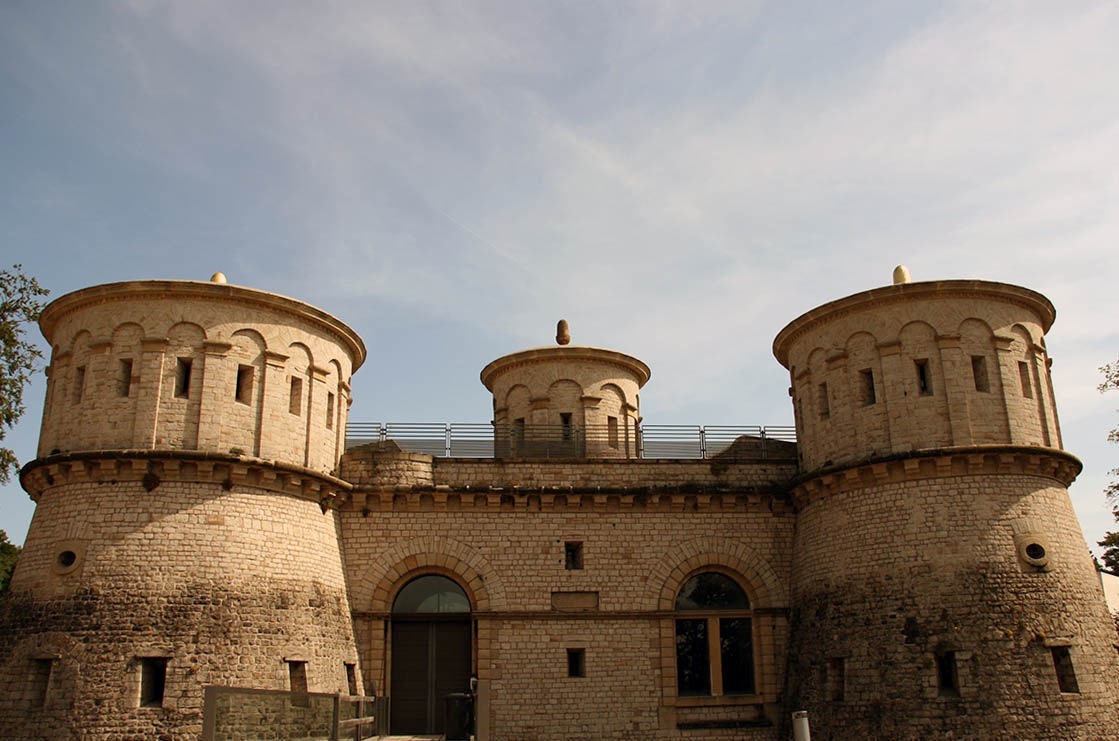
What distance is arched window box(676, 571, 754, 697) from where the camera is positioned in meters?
22.6

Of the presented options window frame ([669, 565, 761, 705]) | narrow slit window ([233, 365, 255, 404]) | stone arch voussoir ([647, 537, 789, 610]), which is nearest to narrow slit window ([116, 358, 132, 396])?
narrow slit window ([233, 365, 255, 404])

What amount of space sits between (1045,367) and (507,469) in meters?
13.0

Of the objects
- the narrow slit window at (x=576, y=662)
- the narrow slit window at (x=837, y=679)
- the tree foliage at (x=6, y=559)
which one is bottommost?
the narrow slit window at (x=837, y=679)

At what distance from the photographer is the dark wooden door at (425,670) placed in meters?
21.7

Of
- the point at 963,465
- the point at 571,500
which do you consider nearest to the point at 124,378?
the point at 571,500

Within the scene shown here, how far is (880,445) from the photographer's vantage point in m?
Answer: 21.5

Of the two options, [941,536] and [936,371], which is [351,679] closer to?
[941,536]

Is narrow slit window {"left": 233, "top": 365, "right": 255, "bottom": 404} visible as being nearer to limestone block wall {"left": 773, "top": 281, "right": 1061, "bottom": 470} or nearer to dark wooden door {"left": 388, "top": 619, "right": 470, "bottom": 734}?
dark wooden door {"left": 388, "top": 619, "right": 470, "bottom": 734}

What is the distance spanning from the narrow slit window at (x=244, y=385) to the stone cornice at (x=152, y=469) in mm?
1532

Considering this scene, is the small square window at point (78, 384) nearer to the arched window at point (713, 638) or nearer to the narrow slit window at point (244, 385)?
the narrow slit window at point (244, 385)

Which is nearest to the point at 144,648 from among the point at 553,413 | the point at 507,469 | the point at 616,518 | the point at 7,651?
the point at 7,651

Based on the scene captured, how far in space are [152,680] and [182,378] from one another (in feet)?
20.2

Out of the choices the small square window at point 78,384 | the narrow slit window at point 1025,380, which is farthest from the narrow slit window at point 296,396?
the narrow slit window at point 1025,380

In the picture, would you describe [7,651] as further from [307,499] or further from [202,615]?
[307,499]
